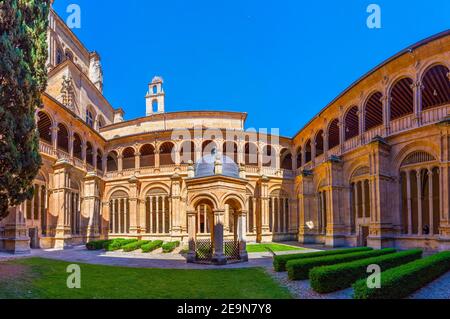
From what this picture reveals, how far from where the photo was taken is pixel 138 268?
15273mm

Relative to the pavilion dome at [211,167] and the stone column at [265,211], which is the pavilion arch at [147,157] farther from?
the pavilion dome at [211,167]

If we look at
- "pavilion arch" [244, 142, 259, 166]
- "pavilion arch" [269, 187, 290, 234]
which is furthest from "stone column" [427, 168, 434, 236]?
"pavilion arch" [244, 142, 259, 166]

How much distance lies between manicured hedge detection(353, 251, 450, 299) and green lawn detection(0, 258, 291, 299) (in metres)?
2.44

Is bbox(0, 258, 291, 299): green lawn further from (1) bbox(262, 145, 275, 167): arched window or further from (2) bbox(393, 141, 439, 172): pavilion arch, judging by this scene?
(1) bbox(262, 145, 275, 167): arched window

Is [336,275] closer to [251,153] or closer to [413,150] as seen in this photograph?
[413,150]

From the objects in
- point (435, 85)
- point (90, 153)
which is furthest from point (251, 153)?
point (90, 153)

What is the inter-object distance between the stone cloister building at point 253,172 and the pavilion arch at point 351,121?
0.58 feet

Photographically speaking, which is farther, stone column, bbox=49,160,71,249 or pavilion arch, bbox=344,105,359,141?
pavilion arch, bbox=344,105,359,141

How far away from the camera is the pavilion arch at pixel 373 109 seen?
2450cm

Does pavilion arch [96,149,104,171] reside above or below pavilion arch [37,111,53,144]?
below

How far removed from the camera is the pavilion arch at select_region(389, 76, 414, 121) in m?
22.1

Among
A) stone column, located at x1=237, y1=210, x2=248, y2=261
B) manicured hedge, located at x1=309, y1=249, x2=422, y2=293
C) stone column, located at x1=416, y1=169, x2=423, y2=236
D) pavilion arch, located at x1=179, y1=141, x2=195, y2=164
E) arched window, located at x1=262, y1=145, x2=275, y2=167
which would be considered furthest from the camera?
arched window, located at x1=262, y1=145, x2=275, y2=167
